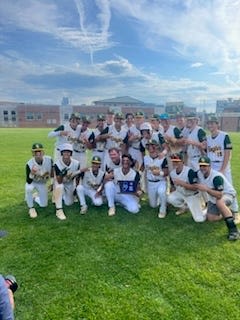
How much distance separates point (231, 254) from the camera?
178 inches

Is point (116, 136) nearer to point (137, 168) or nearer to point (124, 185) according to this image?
point (137, 168)

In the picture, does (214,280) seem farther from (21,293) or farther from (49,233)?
(49,233)

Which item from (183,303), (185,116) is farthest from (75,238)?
(185,116)

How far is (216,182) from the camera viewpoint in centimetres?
538

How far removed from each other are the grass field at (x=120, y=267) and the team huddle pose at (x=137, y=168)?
409 millimetres

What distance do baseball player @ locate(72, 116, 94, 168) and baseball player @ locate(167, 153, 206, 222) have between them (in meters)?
2.18

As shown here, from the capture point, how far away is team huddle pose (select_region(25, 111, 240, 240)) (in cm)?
595

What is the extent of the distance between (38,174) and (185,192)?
2979 mm

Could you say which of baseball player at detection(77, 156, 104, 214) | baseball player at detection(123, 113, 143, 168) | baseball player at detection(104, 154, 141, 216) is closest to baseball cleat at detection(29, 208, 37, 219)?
baseball player at detection(77, 156, 104, 214)

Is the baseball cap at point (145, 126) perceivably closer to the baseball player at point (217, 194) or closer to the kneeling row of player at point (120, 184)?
the kneeling row of player at point (120, 184)

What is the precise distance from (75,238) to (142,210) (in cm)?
188

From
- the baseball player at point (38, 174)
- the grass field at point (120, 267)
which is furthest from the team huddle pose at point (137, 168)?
the grass field at point (120, 267)

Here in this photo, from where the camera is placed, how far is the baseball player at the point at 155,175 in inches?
251

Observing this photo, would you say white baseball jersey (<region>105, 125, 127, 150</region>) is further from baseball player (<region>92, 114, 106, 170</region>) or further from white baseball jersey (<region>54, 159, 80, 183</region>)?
white baseball jersey (<region>54, 159, 80, 183</region>)
